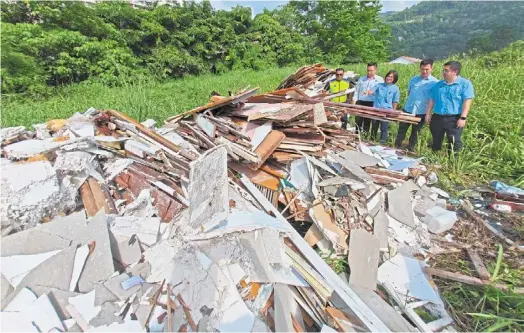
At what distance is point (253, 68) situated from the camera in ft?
61.4

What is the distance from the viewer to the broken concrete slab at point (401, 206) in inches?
124

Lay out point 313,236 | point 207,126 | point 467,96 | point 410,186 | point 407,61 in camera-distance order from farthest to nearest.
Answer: point 407,61 → point 467,96 → point 207,126 → point 410,186 → point 313,236

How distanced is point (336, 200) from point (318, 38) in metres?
26.9

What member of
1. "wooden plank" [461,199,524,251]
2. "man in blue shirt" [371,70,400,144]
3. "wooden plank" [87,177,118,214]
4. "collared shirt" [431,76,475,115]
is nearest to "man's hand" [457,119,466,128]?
"collared shirt" [431,76,475,115]

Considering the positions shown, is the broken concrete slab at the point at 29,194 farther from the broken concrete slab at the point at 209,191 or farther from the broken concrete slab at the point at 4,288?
the broken concrete slab at the point at 209,191

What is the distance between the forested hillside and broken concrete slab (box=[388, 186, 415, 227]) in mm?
36355

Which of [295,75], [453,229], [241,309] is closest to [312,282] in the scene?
[241,309]

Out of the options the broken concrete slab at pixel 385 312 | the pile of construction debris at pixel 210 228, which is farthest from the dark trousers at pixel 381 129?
the broken concrete slab at pixel 385 312

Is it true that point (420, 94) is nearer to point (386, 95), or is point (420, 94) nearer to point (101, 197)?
point (386, 95)

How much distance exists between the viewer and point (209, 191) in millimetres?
2451

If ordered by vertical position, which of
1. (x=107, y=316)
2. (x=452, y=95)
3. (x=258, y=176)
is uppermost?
(x=452, y=95)

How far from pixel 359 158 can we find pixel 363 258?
1.60m

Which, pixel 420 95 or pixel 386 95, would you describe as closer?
pixel 420 95

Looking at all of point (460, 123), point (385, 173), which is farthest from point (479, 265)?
point (460, 123)
